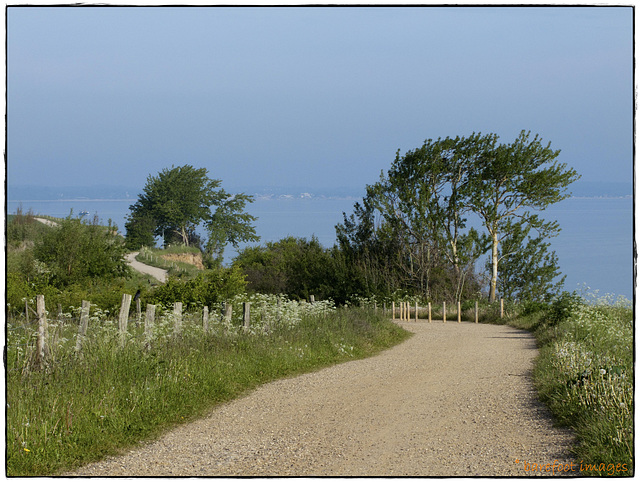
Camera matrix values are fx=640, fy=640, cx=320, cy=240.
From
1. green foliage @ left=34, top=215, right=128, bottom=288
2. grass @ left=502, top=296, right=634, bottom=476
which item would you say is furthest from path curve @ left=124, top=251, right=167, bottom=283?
grass @ left=502, top=296, right=634, bottom=476

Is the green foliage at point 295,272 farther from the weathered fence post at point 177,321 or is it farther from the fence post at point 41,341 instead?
the fence post at point 41,341

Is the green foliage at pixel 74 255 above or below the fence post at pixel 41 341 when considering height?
above

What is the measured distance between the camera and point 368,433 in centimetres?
749

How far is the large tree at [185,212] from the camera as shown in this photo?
80.4 metres

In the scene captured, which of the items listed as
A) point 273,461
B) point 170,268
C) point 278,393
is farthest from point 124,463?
point 170,268

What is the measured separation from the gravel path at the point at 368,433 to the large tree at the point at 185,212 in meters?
68.4

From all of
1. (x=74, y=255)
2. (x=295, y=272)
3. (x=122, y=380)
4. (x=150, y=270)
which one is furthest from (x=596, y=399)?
(x=150, y=270)

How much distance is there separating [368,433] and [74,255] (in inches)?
1088

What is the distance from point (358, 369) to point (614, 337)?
19.2 ft

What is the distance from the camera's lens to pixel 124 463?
20.8ft

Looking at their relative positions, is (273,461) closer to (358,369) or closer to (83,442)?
(83,442)

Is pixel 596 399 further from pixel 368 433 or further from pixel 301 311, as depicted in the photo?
pixel 301 311

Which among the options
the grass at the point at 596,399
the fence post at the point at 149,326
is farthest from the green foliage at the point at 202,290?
the grass at the point at 596,399

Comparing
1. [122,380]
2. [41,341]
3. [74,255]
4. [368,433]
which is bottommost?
[368,433]
